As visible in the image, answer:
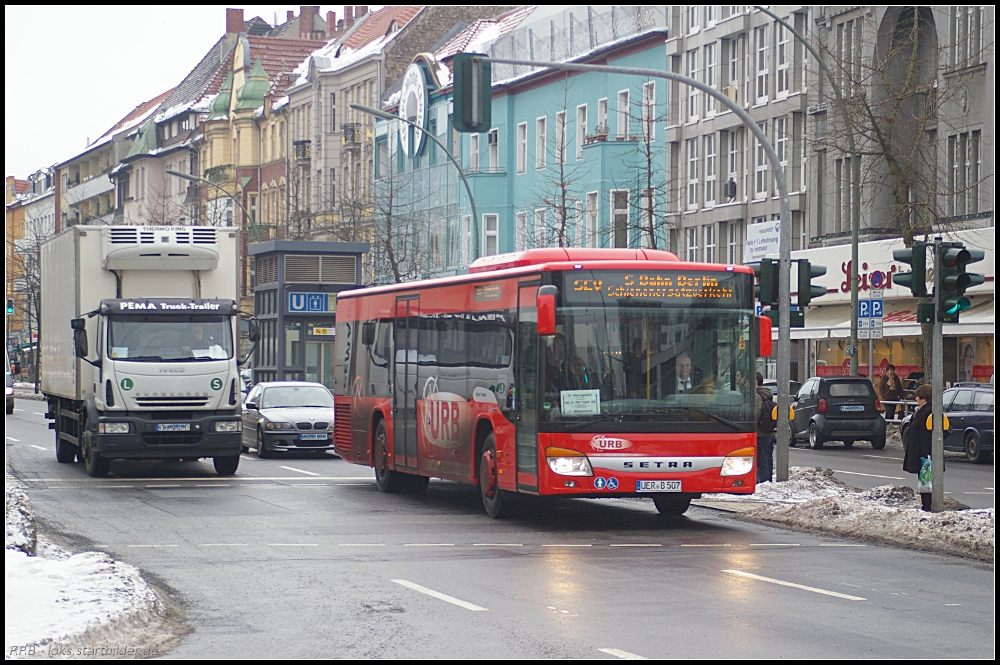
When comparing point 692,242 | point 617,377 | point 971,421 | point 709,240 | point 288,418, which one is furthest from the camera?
point 692,242

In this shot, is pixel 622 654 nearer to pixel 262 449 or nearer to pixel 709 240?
pixel 262 449

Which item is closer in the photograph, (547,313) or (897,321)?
(547,313)

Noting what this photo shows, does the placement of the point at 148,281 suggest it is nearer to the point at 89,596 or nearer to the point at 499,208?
the point at 89,596

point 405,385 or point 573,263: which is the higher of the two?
point 573,263

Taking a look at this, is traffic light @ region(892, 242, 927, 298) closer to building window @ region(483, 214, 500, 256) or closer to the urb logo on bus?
the urb logo on bus

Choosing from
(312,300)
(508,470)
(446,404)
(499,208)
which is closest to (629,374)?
(508,470)

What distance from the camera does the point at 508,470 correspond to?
18266 millimetres

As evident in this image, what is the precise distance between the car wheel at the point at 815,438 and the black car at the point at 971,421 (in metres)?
4.62

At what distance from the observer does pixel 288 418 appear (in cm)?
3189

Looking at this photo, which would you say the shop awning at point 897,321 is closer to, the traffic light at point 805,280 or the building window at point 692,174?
the building window at point 692,174

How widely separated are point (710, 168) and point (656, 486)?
40.3 m

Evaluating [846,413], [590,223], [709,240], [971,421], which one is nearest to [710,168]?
[709,240]

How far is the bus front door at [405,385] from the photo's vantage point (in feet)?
71.4

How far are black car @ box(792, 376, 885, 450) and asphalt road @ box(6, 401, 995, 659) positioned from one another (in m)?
16.7
